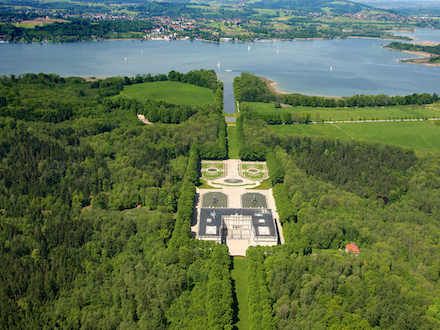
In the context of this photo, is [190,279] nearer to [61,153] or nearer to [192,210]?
[192,210]

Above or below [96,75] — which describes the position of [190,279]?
below

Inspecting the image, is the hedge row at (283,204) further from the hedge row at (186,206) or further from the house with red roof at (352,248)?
the hedge row at (186,206)

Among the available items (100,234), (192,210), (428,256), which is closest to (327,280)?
(428,256)

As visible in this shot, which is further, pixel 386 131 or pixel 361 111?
pixel 361 111

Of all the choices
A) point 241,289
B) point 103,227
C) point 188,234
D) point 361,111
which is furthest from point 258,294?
point 361,111

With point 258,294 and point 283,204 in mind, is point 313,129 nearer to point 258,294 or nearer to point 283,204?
point 283,204

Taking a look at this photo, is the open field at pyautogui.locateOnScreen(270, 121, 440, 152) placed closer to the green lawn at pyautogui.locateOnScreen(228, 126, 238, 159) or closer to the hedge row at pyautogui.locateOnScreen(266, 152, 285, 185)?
the green lawn at pyautogui.locateOnScreen(228, 126, 238, 159)

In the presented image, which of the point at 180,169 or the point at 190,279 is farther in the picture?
the point at 180,169
